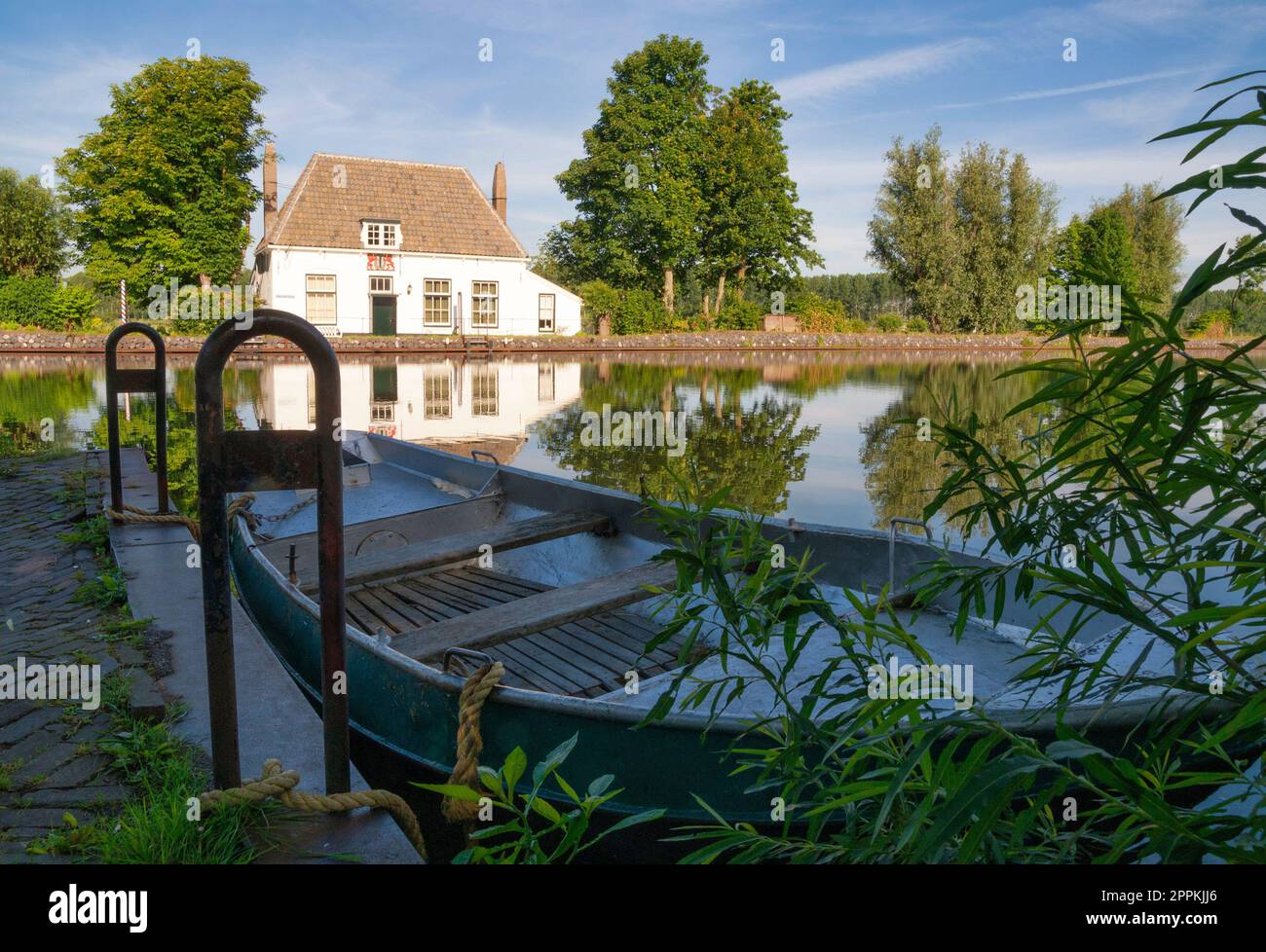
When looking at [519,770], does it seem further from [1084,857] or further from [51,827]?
[51,827]

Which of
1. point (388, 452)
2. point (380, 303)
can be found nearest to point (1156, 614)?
point (388, 452)

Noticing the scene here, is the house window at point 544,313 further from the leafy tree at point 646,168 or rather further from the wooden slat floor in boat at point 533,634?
the wooden slat floor in boat at point 533,634

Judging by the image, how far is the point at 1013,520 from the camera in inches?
73.4

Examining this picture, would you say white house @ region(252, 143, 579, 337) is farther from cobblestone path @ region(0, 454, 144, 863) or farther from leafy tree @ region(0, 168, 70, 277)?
cobblestone path @ region(0, 454, 144, 863)

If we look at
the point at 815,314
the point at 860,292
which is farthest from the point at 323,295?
the point at 860,292

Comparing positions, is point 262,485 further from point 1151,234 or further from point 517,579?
point 1151,234

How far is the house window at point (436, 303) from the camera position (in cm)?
4038

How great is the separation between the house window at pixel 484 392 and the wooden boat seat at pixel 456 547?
Answer: 13880 mm

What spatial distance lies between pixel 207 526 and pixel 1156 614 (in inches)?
144

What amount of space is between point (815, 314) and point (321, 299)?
2418 cm

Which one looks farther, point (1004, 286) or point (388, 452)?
point (1004, 286)

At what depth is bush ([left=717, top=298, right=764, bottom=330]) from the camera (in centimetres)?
4681

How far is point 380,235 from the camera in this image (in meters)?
39.3
